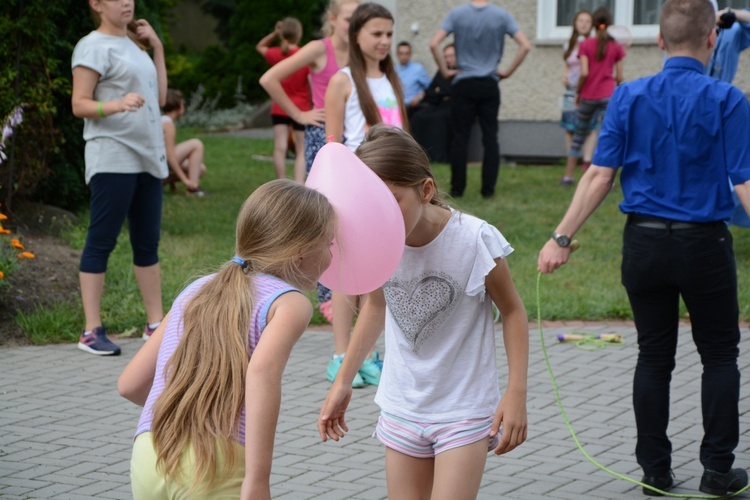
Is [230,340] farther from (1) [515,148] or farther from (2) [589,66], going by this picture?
(1) [515,148]

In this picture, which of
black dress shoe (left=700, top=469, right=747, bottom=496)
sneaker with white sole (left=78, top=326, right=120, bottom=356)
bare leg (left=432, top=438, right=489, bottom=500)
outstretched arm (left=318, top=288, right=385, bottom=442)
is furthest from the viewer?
sneaker with white sole (left=78, top=326, right=120, bottom=356)

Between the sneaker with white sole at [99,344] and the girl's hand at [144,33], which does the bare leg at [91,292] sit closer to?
the sneaker with white sole at [99,344]

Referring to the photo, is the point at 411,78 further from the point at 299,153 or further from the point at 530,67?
the point at 299,153

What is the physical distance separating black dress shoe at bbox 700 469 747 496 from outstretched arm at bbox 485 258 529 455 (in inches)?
58.9

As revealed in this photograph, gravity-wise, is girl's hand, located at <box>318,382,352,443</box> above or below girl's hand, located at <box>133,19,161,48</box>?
below

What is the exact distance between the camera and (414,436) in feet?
10.5

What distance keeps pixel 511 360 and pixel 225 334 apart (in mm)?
981

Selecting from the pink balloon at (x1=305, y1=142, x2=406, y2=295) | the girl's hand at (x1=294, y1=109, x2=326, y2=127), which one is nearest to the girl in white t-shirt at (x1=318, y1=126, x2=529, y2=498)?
the pink balloon at (x1=305, y1=142, x2=406, y2=295)

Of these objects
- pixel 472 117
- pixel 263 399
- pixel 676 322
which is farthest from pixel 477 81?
pixel 263 399

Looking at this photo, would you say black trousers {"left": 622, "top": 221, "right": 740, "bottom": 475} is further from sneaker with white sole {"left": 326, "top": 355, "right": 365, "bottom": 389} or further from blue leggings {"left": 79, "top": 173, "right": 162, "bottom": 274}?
blue leggings {"left": 79, "top": 173, "right": 162, "bottom": 274}

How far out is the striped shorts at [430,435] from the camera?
3.14 m

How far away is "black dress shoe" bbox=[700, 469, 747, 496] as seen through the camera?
4262 mm

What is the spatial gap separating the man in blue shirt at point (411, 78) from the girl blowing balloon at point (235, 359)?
12918 millimetres

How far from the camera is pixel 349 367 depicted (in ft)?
10.6
